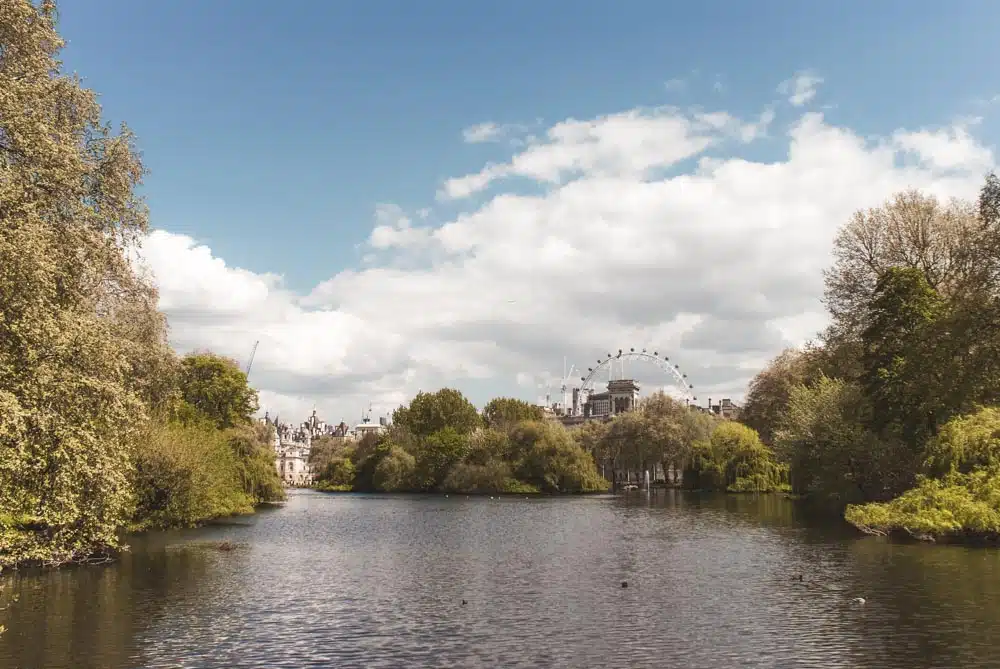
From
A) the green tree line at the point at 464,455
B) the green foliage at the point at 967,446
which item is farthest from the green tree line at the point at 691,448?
the green foliage at the point at 967,446

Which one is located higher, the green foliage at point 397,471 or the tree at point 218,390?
the tree at point 218,390

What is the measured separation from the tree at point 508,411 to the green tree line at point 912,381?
76.7m

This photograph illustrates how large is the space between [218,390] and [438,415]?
235 feet

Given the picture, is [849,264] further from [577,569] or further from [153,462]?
[153,462]

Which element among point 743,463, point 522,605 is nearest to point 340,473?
point 743,463

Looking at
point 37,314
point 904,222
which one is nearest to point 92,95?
point 37,314

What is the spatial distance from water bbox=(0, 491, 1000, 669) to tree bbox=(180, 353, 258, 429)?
127ft

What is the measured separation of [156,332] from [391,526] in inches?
1322

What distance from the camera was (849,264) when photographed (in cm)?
7069

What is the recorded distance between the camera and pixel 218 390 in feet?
294

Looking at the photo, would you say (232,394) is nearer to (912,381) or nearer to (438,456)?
(438,456)

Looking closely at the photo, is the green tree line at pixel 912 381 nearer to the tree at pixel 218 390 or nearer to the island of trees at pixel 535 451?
the island of trees at pixel 535 451

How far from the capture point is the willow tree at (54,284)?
19703mm

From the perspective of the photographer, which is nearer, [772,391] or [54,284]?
[54,284]
